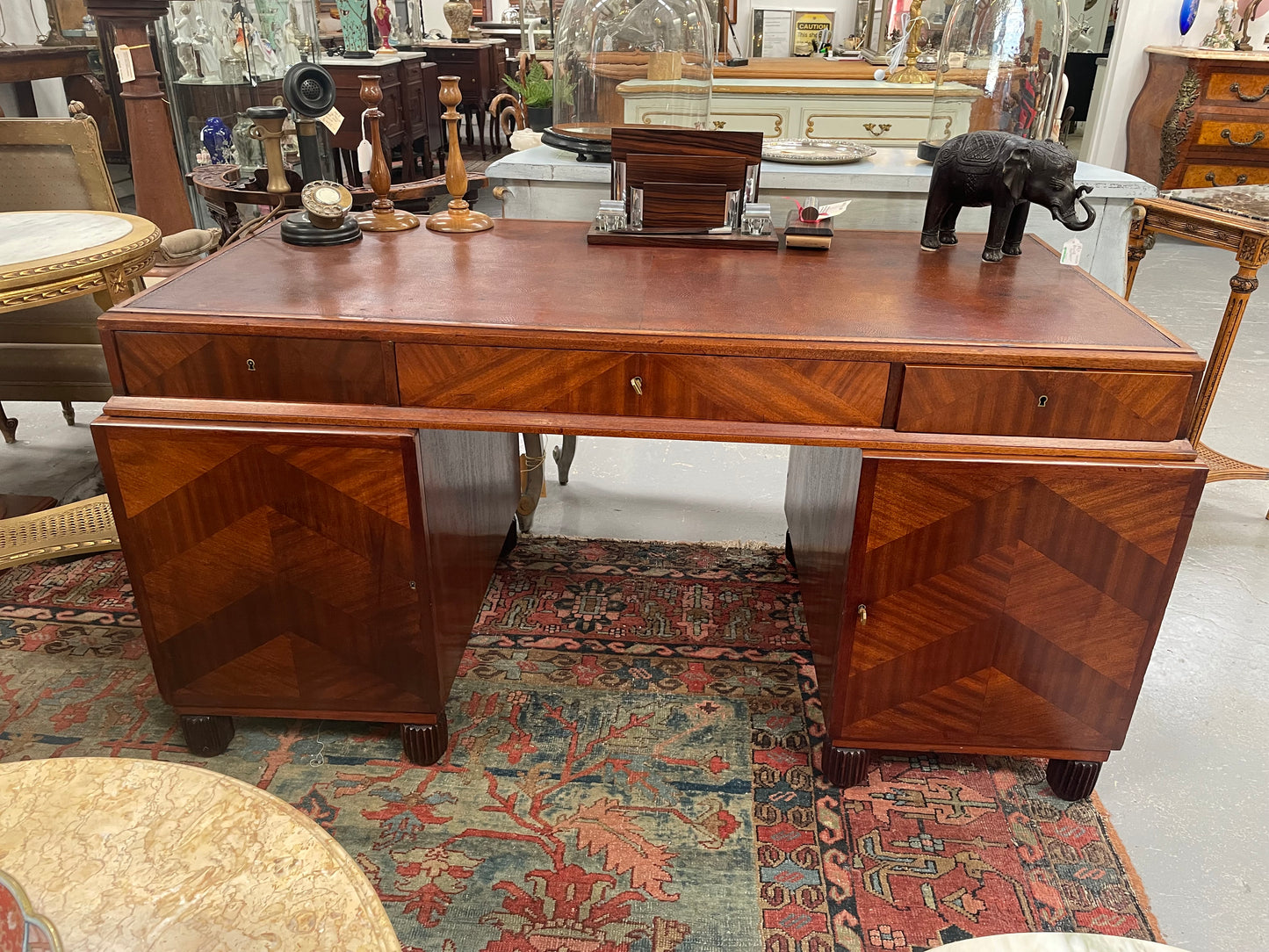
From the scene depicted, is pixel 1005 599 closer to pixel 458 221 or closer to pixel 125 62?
pixel 458 221

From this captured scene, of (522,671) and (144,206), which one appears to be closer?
(522,671)

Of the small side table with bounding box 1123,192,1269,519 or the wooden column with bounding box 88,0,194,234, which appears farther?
the wooden column with bounding box 88,0,194,234

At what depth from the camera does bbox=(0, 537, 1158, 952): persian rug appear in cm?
151

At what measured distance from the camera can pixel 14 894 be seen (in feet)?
2.35

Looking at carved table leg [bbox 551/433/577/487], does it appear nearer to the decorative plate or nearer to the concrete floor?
the concrete floor

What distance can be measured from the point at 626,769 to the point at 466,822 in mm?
327

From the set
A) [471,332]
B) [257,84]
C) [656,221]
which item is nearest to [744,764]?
[471,332]

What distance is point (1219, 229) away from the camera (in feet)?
7.91

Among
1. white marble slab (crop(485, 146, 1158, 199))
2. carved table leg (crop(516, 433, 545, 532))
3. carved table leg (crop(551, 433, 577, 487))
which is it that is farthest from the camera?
carved table leg (crop(551, 433, 577, 487))

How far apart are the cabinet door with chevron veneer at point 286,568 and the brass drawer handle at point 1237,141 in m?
5.14

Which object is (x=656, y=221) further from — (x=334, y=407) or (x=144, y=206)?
(x=144, y=206)

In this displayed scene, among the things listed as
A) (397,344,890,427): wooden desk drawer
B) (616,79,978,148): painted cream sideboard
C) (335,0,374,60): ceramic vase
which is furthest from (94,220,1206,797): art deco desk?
(335,0,374,60): ceramic vase

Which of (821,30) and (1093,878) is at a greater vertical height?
(821,30)

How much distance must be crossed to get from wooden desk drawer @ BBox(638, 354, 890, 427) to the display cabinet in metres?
4.35
